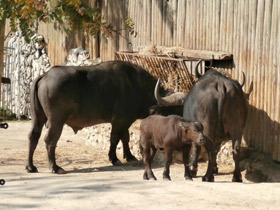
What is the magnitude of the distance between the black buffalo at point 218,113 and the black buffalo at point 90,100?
2.30m

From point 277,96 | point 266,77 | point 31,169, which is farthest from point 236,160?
point 31,169

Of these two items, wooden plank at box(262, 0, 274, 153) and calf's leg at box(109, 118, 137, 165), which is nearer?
wooden plank at box(262, 0, 274, 153)

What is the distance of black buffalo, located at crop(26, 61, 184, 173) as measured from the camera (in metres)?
14.7

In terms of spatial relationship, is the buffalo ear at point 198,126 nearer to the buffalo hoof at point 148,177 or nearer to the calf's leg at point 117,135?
the buffalo hoof at point 148,177

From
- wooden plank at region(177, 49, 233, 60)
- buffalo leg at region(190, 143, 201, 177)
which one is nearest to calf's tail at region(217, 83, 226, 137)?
buffalo leg at region(190, 143, 201, 177)

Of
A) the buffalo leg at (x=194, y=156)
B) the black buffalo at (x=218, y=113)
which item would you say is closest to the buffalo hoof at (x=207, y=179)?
the black buffalo at (x=218, y=113)

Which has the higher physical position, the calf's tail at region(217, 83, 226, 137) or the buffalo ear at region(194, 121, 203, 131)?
the calf's tail at region(217, 83, 226, 137)

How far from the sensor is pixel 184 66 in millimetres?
15484

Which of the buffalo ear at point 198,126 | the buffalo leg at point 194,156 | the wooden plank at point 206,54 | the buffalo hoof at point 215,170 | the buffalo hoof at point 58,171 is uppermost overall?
the wooden plank at point 206,54

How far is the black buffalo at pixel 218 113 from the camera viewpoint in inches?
519

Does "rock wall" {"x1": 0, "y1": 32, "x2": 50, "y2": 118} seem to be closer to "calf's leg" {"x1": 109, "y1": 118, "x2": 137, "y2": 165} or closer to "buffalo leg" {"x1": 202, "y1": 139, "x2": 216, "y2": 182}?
"calf's leg" {"x1": 109, "y1": 118, "x2": 137, "y2": 165}

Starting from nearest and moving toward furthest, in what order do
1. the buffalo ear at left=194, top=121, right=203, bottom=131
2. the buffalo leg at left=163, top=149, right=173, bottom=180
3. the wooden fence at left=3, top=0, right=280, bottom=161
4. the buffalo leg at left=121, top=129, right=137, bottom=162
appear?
1. the buffalo ear at left=194, top=121, right=203, bottom=131
2. the buffalo leg at left=163, top=149, right=173, bottom=180
3. the wooden fence at left=3, top=0, right=280, bottom=161
4. the buffalo leg at left=121, top=129, right=137, bottom=162

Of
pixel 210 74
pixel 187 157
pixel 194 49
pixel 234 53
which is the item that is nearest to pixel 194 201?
pixel 187 157

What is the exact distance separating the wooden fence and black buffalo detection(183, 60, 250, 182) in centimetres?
83
